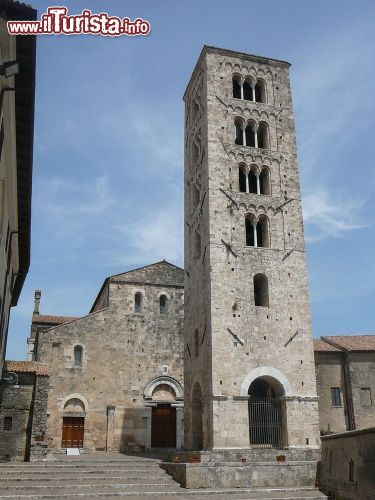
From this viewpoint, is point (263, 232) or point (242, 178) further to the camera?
point (242, 178)

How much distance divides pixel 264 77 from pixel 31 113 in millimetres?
19755

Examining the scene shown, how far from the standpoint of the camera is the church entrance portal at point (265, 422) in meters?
22.1

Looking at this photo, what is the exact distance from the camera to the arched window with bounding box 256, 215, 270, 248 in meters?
25.1

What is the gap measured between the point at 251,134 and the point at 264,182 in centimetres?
301

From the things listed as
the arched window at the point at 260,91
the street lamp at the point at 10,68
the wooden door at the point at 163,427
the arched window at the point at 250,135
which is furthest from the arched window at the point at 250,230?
the street lamp at the point at 10,68

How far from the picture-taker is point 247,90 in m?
28.5

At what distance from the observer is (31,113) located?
11305mm

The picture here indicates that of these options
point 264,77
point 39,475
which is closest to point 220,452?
point 39,475

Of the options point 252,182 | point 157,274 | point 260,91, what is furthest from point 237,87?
point 157,274

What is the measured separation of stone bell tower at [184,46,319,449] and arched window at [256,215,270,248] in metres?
0.05

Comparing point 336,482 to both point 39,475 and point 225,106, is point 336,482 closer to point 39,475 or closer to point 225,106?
point 39,475

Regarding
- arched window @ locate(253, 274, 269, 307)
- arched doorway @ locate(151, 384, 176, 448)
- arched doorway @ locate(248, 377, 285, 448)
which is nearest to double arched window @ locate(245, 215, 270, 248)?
arched window @ locate(253, 274, 269, 307)

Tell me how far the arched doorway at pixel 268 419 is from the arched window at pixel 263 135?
12191 millimetres

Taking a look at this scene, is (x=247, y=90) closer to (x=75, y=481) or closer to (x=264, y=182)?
(x=264, y=182)
